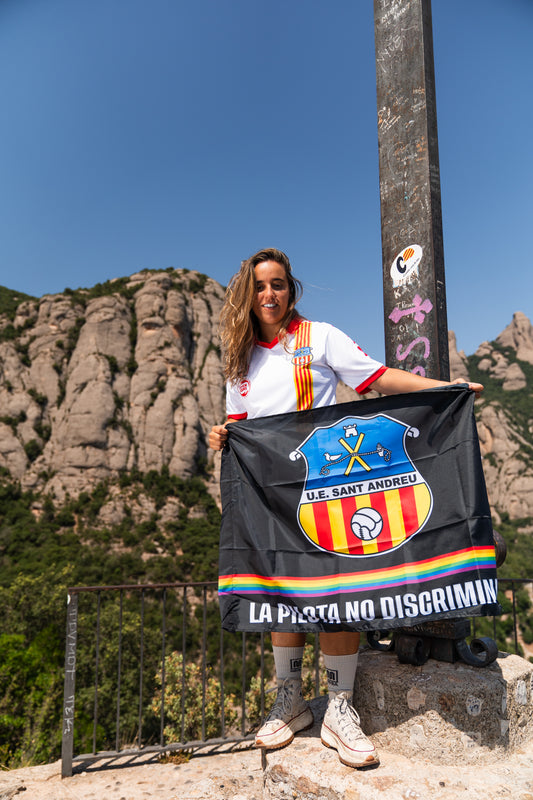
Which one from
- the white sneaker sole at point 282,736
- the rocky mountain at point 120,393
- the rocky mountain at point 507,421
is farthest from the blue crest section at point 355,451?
the rocky mountain at point 507,421

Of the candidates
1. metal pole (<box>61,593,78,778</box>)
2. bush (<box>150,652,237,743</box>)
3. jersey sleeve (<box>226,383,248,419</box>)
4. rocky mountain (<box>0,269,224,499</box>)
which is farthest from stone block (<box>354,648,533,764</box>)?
rocky mountain (<box>0,269,224,499</box>)

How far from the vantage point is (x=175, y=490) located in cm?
5081

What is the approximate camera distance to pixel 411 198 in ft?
9.16

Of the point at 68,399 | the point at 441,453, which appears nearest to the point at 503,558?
the point at 441,453

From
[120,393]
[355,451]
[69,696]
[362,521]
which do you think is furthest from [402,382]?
[120,393]

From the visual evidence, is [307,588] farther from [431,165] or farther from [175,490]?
[175,490]

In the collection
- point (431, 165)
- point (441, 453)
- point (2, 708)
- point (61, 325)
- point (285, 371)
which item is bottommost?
point (2, 708)

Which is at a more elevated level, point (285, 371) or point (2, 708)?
point (285, 371)

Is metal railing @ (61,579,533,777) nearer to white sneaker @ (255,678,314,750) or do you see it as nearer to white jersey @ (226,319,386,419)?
white sneaker @ (255,678,314,750)

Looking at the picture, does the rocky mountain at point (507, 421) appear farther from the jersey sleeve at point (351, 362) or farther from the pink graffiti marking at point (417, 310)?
the jersey sleeve at point (351, 362)

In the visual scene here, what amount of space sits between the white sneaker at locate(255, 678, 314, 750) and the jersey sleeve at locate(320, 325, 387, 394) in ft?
4.56

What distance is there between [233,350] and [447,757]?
198 cm

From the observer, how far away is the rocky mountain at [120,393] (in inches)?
1928

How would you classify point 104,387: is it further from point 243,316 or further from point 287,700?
point 287,700
